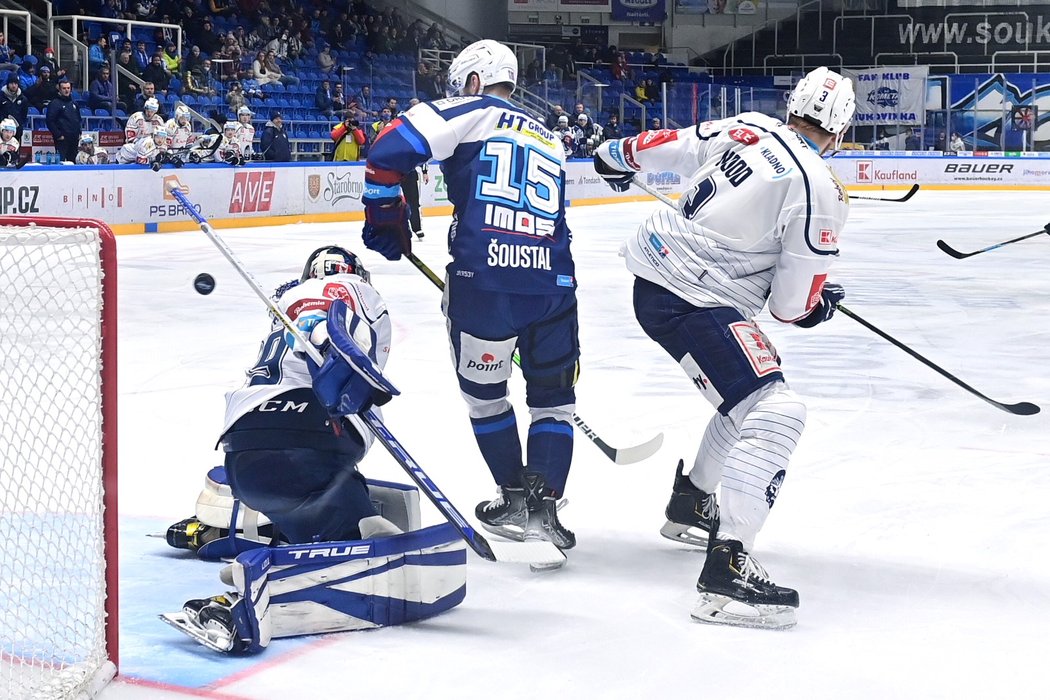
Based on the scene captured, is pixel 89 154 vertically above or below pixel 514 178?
above

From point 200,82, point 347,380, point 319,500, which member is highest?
point 200,82

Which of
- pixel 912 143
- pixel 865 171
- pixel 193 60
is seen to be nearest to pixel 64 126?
pixel 193 60

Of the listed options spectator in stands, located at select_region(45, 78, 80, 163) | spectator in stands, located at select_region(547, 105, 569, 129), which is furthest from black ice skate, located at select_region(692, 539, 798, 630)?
spectator in stands, located at select_region(547, 105, 569, 129)

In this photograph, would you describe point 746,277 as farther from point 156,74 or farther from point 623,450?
point 156,74

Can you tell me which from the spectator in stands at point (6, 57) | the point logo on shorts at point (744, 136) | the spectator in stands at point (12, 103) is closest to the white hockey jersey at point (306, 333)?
the point logo on shorts at point (744, 136)

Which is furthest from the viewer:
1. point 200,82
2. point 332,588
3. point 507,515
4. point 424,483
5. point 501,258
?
point 200,82

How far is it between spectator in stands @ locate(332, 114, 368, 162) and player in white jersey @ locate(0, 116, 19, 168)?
16.1 ft

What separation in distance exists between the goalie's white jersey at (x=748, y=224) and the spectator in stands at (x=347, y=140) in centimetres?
1295

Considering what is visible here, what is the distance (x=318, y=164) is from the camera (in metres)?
14.4

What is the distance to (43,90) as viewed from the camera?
1382cm

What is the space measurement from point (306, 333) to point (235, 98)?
47.7 ft

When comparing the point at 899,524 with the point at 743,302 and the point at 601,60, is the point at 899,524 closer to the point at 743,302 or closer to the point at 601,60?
the point at 743,302

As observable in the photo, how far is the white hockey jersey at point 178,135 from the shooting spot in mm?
13141

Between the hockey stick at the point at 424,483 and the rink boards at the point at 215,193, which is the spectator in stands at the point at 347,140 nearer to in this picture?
the rink boards at the point at 215,193
